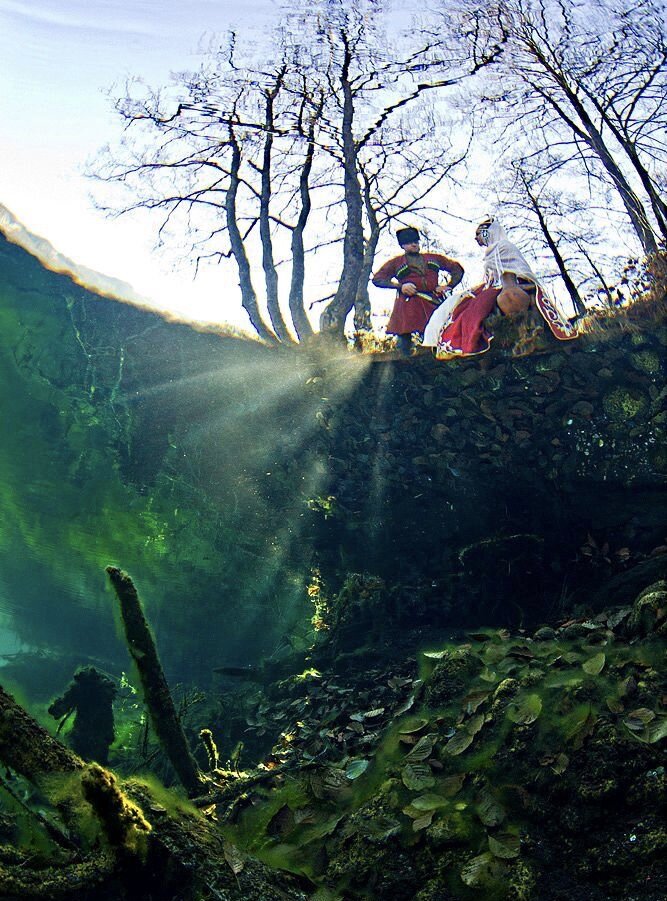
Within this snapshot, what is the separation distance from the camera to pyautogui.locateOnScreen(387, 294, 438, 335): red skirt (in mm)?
7121

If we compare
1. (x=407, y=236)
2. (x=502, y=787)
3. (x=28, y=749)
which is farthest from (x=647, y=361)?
(x=28, y=749)

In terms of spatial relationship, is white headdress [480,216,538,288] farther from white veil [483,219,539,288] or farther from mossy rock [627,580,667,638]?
mossy rock [627,580,667,638]

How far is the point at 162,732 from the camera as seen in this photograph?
11.1 feet

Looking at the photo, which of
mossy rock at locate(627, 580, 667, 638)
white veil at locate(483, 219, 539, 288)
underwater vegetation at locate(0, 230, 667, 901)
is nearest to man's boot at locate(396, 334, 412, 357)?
underwater vegetation at locate(0, 230, 667, 901)

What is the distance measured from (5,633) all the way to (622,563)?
9703 mm

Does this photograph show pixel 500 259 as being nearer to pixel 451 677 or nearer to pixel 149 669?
pixel 451 677

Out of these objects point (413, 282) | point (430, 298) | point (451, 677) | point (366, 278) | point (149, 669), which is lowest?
point (149, 669)

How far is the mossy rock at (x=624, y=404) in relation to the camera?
5398 millimetres

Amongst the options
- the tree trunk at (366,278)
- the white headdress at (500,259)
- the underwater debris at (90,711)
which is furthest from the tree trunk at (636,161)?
the underwater debris at (90,711)

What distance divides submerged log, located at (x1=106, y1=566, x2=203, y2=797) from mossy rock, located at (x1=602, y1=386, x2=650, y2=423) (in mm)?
4003

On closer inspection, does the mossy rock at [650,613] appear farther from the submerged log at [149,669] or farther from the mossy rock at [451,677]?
the submerged log at [149,669]

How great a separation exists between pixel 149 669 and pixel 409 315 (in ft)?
16.1

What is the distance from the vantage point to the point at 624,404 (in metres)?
5.44

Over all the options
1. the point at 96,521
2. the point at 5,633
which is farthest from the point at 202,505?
the point at 5,633
